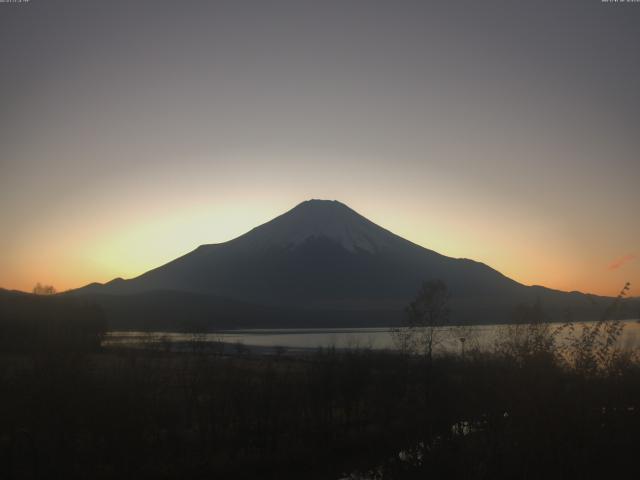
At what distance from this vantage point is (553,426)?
945cm

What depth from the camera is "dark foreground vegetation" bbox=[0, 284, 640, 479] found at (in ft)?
32.2

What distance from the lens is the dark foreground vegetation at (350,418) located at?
9805 mm

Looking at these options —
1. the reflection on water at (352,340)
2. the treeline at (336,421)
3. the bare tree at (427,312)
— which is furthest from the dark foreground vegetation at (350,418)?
the bare tree at (427,312)

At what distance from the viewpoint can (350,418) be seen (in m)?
26.9

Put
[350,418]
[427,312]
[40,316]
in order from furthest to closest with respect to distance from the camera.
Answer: [40,316]
[427,312]
[350,418]

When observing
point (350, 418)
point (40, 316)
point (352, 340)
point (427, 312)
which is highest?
point (427, 312)

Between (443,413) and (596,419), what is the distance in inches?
533

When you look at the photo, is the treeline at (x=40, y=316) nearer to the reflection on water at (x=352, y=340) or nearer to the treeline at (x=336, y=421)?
the reflection on water at (x=352, y=340)

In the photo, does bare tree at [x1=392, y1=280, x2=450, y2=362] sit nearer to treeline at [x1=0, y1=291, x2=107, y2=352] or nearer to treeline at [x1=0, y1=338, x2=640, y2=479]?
treeline at [x1=0, y1=338, x2=640, y2=479]

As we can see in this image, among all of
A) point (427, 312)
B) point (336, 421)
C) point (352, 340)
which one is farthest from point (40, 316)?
point (352, 340)

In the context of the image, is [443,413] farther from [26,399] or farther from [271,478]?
[26,399]

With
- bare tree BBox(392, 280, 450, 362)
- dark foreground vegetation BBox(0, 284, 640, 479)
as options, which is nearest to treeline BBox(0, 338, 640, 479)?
dark foreground vegetation BBox(0, 284, 640, 479)

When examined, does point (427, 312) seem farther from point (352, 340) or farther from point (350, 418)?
point (352, 340)

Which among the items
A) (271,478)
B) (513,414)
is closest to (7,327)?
(271,478)
